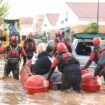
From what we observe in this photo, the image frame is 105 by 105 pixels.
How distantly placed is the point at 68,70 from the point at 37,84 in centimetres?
97

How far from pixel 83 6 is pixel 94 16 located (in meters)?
7.61

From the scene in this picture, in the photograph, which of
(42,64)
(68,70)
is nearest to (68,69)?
(68,70)

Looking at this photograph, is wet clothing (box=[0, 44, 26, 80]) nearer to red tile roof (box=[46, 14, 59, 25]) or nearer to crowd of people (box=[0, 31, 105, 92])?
crowd of people (box=[0, 31, 105, 92])

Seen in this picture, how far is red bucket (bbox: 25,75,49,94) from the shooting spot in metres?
11.4

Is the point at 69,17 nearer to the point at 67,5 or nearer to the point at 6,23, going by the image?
the point at 67,5

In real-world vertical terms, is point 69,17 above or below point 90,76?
below

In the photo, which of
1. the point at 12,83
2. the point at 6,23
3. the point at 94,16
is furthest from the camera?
the point at 94,16

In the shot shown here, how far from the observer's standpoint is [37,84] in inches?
451

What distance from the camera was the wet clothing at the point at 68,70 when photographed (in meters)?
11.0

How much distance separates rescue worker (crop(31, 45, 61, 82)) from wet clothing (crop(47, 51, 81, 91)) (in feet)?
1.77

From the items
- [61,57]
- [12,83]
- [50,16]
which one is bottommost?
[50,16]

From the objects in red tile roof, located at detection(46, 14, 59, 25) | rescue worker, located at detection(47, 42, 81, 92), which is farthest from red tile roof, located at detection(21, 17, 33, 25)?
rescue worker, located at detection(47, 42, 81, 92)

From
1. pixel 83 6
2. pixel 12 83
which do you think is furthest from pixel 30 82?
pixel 83 6

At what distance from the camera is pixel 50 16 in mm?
110312
